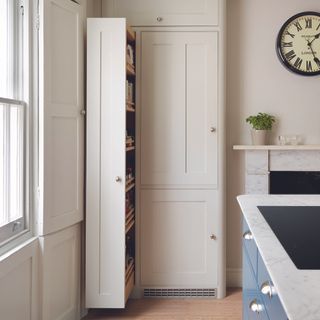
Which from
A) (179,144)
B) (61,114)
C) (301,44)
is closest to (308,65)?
(301,44)

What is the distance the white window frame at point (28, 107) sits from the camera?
2133 mm

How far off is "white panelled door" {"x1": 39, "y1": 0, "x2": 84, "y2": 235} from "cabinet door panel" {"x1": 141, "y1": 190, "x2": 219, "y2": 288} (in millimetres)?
633

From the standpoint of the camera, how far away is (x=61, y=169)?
2432 mm

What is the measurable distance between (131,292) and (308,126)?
2018 mm

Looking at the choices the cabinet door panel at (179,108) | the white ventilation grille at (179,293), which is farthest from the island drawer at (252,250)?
the white ventilation grille at (179,293)

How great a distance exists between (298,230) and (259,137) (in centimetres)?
178

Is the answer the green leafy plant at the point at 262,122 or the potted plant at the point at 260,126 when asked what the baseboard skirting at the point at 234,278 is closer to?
the potted plant at the point at 260,126

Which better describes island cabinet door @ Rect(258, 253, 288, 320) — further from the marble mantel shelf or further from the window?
the marble mantel shelf

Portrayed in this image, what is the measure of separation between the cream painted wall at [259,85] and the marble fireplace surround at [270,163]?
10cm

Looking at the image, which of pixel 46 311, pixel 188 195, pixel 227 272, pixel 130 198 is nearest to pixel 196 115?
pixel 188 195

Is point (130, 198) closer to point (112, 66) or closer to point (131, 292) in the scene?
point (131, 292)

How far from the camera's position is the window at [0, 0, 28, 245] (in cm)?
198

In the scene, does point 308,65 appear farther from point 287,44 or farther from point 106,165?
point 106,165

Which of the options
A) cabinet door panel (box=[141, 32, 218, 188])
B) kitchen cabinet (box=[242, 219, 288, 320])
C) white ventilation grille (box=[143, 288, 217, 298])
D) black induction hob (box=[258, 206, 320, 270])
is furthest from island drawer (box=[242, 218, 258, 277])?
white ventilation grille (box=[143, 288, 217, 298])
